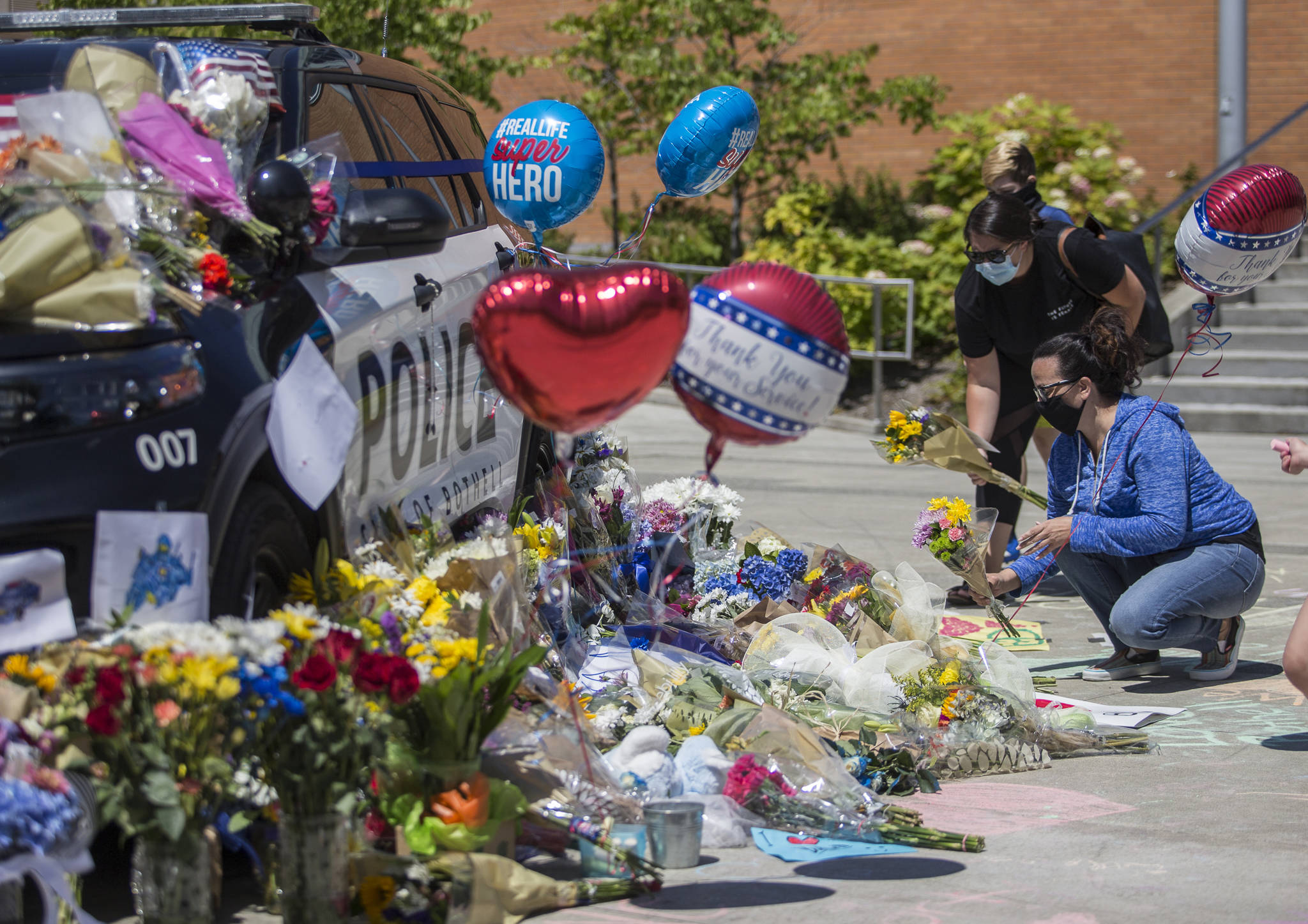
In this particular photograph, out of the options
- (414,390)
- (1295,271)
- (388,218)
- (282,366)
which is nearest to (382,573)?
(282,366)

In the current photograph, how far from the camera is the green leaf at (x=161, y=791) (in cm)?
278

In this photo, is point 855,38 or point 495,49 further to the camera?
point 495,49

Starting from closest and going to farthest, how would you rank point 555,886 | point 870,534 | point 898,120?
point 555,886 → point 870,534 → point 898,120

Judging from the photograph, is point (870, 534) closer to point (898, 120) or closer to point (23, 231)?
point (23, 231)

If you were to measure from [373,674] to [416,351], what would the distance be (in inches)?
55.4

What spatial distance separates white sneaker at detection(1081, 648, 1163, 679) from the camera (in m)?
5.37

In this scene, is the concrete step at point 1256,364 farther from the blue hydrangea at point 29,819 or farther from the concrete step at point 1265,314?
the blue hydrangea at point 29,819

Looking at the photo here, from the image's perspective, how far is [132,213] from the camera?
329cm

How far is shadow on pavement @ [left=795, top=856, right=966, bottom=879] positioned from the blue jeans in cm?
191

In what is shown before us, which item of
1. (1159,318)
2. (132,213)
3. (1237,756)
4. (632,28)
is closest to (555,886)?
(132,213)

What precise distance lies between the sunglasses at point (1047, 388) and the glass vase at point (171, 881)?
135 inches

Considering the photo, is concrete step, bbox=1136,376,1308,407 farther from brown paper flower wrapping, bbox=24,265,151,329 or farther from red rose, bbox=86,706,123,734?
red rose, bbox=86,706,123,734

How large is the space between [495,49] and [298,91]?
47.2 feet

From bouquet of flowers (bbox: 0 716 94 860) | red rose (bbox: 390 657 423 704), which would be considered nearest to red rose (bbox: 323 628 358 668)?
red rose (bbox: 390 657 423 704)
